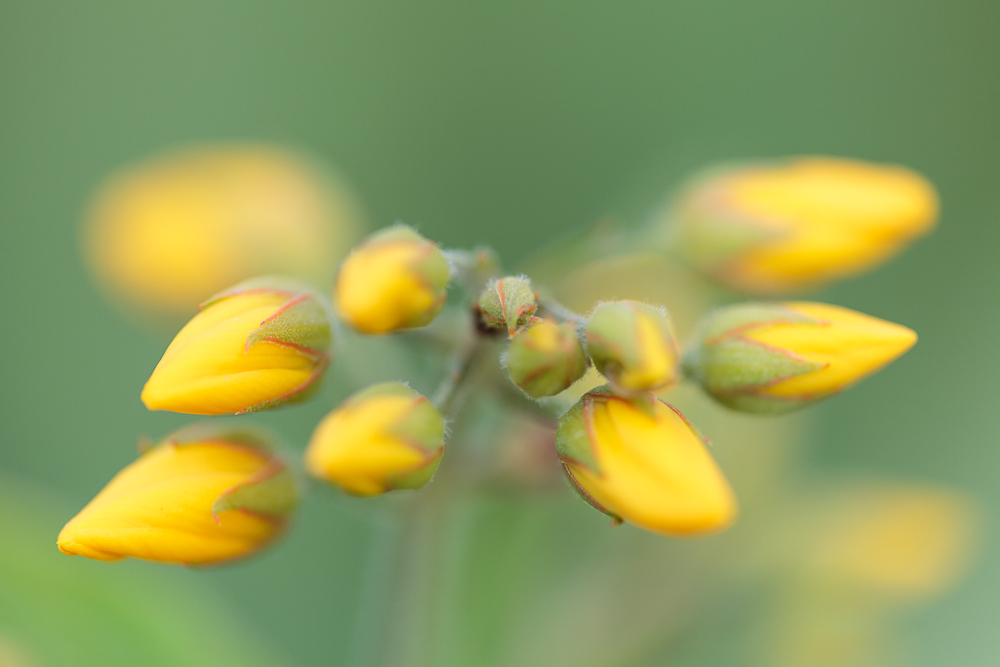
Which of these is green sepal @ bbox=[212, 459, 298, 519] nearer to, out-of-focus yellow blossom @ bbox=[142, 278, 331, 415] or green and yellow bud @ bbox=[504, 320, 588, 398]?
out-of-focus yellow blossom @ bbox=[142, 278, 331, 415]

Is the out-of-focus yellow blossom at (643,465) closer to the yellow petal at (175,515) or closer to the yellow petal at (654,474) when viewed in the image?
the yellow petal at (654,474)

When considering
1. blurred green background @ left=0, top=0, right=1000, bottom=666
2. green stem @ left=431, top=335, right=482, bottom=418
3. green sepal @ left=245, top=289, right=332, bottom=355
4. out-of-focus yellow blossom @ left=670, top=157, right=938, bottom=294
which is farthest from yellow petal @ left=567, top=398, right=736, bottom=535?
blurred green background @ left=0, top=0, right=1000, bottom=666

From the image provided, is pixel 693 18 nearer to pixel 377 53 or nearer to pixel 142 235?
pixel 377 53

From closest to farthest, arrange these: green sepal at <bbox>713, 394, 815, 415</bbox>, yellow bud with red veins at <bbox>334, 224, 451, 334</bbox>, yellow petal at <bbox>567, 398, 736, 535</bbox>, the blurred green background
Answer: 1. yellow petal at <bbox>567, 398, 736, 535</bbox>
2. yellow bud with red veins at <bbox>334, 224, 451, 334</bbox>
3. green sepal at <bbox>713, 394, 815, 415</bbox>
4. the blurred green background

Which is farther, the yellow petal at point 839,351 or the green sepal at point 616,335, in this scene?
the yellow petal at point 839,351

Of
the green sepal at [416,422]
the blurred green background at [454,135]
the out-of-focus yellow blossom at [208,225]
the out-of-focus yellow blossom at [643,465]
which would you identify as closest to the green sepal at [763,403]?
the out-of-focus yellow blossom at [643,465]

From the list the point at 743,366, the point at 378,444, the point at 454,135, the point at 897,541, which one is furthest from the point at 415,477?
the point at 454,135
